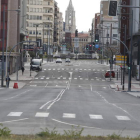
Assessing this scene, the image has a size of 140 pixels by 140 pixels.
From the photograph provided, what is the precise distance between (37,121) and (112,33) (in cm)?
16789

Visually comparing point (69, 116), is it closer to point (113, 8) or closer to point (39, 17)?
point (113, 8)

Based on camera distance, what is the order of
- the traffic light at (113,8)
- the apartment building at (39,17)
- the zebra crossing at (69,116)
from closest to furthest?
1. the zebra crossing at (69,116)
2. the traffic light at (113,8)
3. the apartment building at (39,17)

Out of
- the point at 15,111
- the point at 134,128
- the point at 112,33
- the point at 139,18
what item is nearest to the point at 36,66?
the point at 139,18

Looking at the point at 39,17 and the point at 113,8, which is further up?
the point at 39,17

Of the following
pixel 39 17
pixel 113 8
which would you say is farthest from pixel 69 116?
pixel 39 17

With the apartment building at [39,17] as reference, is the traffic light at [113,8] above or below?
below

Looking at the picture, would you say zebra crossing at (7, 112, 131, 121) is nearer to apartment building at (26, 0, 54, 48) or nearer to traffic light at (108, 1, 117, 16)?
traffic light at (108, 1, 117, 16)

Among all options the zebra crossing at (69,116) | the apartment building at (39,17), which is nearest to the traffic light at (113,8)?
the zebra crossing at (69,116)

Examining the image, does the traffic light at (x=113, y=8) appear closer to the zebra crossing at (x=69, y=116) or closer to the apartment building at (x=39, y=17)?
the zebra crossing at (x=69, y=116)

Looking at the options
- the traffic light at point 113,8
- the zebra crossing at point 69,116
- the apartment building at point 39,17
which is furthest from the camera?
the apartment building at point 39,17

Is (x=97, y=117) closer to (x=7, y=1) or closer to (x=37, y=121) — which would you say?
(x=37, y=121)

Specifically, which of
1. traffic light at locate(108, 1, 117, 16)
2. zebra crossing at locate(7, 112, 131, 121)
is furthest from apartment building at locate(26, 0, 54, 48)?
zebra crossing at locate(7, 112, 131, 121)

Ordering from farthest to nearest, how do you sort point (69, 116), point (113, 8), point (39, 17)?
point (39, 17)
point (113, 8)
point (69, 116)

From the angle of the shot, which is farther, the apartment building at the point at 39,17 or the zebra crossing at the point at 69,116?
the apartment building at the point at 39,17
